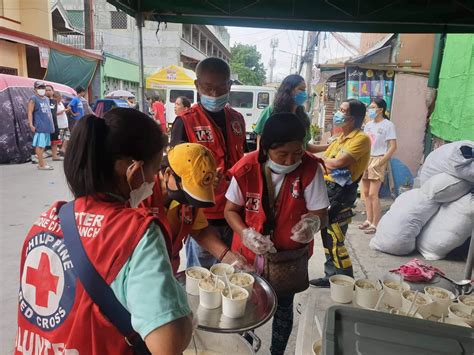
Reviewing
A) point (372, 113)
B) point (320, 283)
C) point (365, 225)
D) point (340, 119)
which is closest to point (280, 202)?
point (340, 119)

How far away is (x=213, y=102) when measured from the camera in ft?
8.43

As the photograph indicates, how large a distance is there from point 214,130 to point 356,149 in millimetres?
1436

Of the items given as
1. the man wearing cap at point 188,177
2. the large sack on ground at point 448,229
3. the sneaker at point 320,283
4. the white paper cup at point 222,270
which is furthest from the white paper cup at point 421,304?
the large sack on ground at point 448,229

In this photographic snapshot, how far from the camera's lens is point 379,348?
3.39 feet

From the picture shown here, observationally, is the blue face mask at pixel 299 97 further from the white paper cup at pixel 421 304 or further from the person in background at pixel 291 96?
the white paper cup at pixel 421 304

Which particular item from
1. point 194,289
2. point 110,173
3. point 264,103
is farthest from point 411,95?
point 264,103

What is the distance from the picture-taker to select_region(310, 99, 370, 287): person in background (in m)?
3.35

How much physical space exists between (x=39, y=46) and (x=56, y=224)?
13.5m

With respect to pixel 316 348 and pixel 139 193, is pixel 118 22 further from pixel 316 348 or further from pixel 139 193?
pixel 316 348

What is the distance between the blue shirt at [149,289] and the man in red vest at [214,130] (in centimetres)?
149

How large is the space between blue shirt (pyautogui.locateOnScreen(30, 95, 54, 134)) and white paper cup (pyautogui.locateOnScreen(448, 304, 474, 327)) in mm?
8309

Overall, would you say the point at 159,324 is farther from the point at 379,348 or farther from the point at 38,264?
the point at 379,348

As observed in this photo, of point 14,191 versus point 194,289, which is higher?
point 194,289

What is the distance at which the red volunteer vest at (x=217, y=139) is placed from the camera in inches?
96.0
